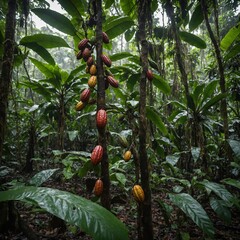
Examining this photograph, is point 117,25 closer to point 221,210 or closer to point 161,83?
point 161,83

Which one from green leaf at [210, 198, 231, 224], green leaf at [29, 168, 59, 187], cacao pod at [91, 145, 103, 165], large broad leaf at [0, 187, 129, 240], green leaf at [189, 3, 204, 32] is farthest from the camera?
green leaf at [189, 3, 204, 32]

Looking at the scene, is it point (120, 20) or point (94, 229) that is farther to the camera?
point (120, 20)

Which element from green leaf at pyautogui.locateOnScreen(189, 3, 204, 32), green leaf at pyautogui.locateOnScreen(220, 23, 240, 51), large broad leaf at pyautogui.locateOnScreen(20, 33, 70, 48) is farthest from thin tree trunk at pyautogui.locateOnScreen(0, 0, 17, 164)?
green leaf at pyautogui.locateOnScreen(220, 23, 240, 51)

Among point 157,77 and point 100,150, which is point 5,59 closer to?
point 100,150

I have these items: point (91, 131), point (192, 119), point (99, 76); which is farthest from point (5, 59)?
point (91, 131)

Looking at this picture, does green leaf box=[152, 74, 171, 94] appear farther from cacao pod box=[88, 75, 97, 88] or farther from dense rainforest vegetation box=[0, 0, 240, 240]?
cacao pod box=[88, 75, 97, 88]

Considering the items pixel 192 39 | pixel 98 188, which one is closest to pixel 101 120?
pixel 98 188

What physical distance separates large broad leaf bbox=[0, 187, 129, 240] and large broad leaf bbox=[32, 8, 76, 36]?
5.89 ft

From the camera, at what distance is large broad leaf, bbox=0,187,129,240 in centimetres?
90

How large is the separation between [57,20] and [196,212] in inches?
85.3

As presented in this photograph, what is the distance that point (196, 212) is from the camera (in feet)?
5.02

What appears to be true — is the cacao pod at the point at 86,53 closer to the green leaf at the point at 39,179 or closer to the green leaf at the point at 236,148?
the green leaf at the point at 39,179

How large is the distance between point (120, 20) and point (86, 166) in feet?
5.28

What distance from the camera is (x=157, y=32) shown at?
388cm
